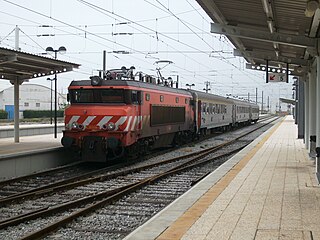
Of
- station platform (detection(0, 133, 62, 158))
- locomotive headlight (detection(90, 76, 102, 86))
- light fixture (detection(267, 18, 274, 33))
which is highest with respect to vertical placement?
light fixture (detection(267, 18, 274, 33))

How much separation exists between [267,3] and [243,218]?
418 centimetres

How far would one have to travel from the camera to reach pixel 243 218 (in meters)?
6.46

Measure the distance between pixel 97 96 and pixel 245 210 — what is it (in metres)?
9.46

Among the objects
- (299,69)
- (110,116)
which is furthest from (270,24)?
(110,116)

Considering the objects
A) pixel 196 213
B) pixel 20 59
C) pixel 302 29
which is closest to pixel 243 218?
pixel 196 213

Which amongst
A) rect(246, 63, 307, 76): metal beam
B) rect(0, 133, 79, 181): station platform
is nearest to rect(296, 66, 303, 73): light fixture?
rect(246, 63, 307, 76): metal beam

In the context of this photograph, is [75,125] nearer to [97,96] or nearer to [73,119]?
[73,119]

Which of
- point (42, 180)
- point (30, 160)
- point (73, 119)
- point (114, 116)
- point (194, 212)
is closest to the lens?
point (194, 212)

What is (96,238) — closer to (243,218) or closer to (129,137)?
(243,218)

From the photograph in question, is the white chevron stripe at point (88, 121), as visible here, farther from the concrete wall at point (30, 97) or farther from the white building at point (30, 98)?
the concrete wall at point (30, 97)

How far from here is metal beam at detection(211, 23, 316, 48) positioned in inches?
387

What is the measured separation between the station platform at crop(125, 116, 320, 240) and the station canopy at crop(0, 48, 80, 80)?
23.5ft

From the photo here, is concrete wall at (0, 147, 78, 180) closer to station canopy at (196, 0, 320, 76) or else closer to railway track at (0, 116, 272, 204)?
railway track at (0, 116, 272, 204)

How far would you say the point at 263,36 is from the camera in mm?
10953
